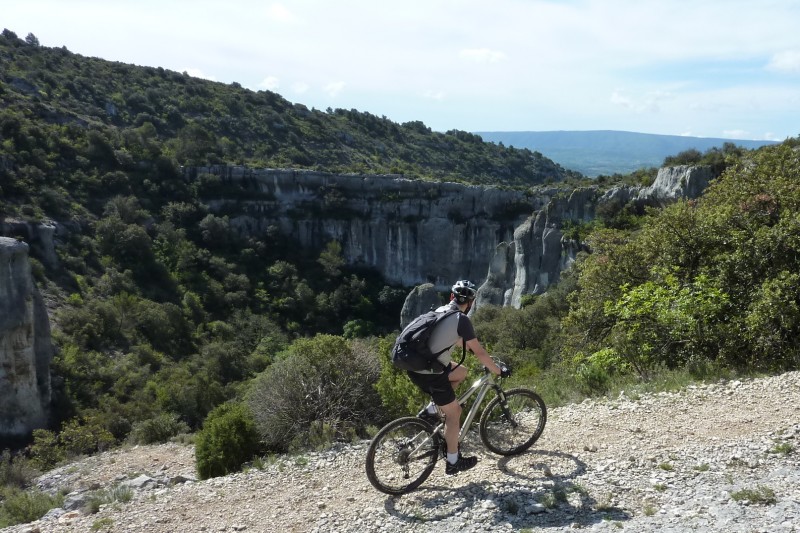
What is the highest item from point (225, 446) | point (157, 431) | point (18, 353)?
point (225, 446)

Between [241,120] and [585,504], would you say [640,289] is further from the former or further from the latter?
[241,120]

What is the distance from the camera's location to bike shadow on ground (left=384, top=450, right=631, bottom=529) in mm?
3781

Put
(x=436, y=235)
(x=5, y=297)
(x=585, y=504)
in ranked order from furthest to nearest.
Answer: (x=436, y=235) → (x=5, y=297) → (x=585, y=504)

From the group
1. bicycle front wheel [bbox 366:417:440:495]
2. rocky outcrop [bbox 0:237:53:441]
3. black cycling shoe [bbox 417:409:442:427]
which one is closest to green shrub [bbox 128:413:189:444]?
rocky outcrop [bbox 0:237:53:441]

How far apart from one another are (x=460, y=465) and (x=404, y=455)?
46 centimetres

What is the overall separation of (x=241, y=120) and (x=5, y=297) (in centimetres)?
3771

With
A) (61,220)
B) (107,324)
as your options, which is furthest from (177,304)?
(61,220)

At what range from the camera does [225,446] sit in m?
7.04

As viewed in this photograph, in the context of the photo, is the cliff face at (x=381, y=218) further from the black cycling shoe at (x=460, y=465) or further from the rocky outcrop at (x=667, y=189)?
the black cycling shoe at (x=460, y=465)

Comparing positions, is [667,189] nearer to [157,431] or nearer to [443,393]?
[157,431]

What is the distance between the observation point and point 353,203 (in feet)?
137

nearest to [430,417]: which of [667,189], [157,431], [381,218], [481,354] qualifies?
[481,354]

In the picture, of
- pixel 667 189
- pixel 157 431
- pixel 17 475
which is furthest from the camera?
pixel 667 189

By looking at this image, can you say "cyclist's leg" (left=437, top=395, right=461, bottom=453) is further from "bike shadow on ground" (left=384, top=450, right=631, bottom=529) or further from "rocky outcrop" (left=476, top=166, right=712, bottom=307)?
"rocky outcrop" (left=476, top=166, right=712, bottom=307)
